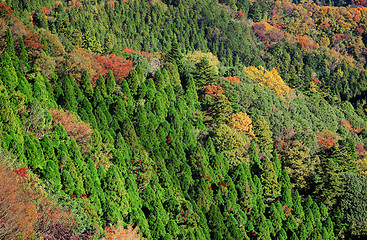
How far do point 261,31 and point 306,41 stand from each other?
15210mm

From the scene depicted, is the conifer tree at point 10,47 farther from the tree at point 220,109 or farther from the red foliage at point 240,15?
the red foliage at point 240,15

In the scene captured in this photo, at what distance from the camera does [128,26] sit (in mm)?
118000

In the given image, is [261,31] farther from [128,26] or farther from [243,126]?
[243,126]

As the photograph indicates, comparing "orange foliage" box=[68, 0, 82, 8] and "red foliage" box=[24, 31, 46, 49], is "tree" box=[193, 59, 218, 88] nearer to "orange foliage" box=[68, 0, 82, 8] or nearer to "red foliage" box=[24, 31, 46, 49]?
"red foliage" box=[24, 31, 46, 49]

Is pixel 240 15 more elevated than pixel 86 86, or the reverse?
pixel 86 86

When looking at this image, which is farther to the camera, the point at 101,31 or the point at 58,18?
the point at 101,31

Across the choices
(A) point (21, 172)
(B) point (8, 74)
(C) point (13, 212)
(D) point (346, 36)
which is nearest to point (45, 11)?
(B) point (8, 74)

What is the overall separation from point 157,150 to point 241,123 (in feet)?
58.4

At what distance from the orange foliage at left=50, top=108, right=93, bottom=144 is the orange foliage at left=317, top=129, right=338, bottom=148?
40.4 metres

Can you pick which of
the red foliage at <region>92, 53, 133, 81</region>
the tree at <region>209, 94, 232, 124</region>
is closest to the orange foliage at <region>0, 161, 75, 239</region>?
the red foliage at <region>92, 53, 133, 81</region>

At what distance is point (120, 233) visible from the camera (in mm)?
32062

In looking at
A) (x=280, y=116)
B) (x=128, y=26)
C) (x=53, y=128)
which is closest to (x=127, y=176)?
(x=53, y=128)

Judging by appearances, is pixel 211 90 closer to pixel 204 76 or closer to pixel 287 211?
pixel 204 76

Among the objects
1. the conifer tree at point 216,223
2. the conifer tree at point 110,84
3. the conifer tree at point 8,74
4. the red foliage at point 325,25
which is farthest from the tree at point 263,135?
the red foliage at point 325,25
